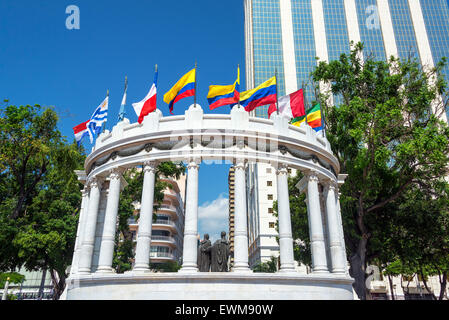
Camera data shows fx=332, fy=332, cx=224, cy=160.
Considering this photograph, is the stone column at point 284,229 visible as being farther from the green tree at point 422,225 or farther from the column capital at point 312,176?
the green tree at point 422,225

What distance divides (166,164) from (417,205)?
2854 centimetres

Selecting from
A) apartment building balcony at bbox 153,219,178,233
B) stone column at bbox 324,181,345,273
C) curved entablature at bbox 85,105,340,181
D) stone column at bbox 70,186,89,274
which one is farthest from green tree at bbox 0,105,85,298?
apartment building balcony at bbox 153,219,178,233

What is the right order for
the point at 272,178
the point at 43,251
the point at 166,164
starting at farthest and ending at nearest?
the point at 272,178 → the point at 166,164 → the point at 43,251

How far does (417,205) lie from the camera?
32.5 meters

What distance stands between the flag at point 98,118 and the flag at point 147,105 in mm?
3918

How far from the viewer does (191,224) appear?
1961 centimetres

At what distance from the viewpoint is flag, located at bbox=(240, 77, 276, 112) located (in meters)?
23.6

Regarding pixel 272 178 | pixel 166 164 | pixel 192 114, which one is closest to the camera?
pixel 192 114

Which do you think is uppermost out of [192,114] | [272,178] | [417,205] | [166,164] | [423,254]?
[272,178]

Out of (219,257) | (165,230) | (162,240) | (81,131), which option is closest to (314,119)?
(219,257)

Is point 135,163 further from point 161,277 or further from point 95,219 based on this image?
point 161,277

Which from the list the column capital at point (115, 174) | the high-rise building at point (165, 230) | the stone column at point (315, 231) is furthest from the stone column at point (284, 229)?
the high-rise building at point (165, 230)

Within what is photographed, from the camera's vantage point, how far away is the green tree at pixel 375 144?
28.5m

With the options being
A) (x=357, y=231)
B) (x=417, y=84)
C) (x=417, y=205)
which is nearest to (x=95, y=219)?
(x=357, y=231)
